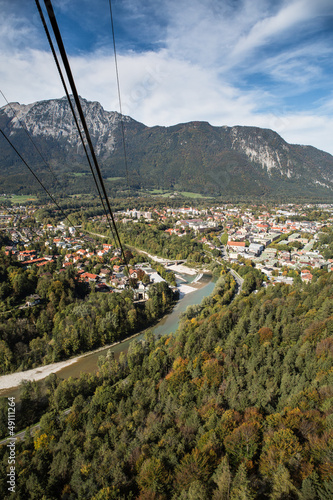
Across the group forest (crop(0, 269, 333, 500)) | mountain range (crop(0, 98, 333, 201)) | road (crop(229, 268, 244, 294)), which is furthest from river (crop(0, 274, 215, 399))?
mountain range (crop(0, 98, 333, 201))

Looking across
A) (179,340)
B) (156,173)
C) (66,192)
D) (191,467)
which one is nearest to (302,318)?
(179,340)

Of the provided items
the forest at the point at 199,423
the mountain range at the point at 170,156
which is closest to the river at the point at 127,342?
the forest at the point at 199,423

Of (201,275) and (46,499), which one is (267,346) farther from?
(201,275)

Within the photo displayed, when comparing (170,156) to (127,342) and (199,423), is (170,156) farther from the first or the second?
(199,423)

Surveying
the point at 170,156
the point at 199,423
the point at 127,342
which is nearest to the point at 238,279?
the point at 127,342

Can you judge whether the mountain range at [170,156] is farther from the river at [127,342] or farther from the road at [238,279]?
the river at [127,342]
